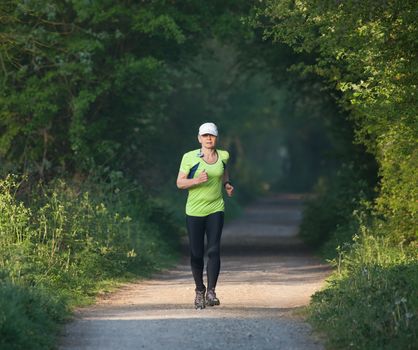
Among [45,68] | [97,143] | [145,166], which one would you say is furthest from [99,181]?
[145,166]

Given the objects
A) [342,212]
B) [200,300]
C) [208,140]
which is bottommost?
[200,300]

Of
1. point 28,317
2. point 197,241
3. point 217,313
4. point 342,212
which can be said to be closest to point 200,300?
point 217,313

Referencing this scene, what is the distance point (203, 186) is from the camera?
45.8 ft

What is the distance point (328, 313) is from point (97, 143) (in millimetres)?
11553

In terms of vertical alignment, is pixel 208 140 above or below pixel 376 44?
below

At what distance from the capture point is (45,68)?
2406cm

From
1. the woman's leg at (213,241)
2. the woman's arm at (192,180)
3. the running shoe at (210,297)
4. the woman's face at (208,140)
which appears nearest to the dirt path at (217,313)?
the running shoe at (210,297)

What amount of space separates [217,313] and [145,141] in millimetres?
14829

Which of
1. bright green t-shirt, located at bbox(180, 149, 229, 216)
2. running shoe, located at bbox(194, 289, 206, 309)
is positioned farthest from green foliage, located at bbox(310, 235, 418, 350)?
bright green t-shirt, located at bbox(180, 149, 229, 216)

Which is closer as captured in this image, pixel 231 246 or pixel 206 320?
pixel 206 320

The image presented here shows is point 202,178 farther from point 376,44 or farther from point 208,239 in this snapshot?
point 376,44

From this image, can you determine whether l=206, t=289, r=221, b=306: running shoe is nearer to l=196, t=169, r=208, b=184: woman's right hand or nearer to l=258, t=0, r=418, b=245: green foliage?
l=196, t=169, r=208, b=184: woman's right hand

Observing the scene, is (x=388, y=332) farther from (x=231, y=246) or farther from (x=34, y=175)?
(x=231, y=246)

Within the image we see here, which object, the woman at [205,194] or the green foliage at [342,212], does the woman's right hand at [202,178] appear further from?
the green foliage at [342,212]
